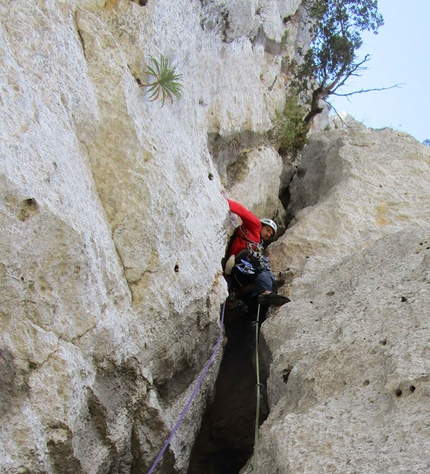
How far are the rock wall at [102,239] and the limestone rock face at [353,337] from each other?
1.24 m

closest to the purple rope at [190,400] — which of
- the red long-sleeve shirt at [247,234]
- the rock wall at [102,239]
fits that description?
the rock wall at [102,239]

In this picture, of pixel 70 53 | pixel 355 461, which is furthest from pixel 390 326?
pixel 70 53

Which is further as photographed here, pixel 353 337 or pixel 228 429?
pixel 228 429

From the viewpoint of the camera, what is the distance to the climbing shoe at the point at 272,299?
283 inches

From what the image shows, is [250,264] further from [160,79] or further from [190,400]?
[160,79]

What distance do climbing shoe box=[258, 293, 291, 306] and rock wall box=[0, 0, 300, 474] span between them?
646 mm

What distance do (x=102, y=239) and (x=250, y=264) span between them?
3428 millimetres

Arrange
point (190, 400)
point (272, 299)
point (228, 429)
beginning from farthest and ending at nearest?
point (228, 429)
point (272, 299)
point (190, 400)

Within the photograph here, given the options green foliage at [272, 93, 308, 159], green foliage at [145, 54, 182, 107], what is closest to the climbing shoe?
green foliage at [145, 54, 182, 107]

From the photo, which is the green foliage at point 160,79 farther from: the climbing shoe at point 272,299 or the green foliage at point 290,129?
the green foliage at point 290,129

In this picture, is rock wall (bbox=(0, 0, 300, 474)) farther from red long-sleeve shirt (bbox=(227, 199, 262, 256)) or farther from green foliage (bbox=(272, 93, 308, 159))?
green foliage (bbox=(272, 93, 308, 159))

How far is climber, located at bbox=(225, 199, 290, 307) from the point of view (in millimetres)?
7543

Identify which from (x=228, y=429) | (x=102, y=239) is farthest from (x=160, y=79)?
(x=228, y=429)

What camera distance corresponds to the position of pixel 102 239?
5285 mm
